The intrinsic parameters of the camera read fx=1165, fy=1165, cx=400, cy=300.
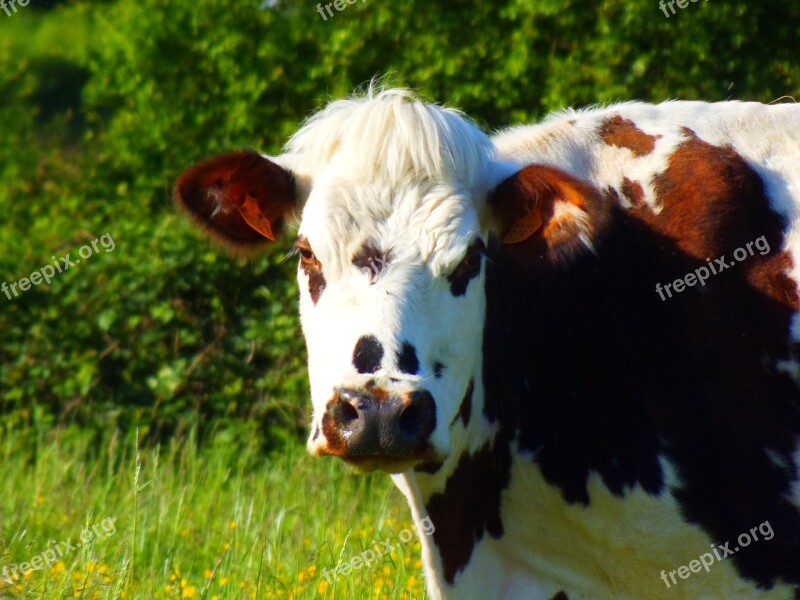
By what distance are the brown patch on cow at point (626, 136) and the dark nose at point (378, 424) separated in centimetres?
128

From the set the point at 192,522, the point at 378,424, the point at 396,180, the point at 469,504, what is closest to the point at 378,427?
the point at 378,424

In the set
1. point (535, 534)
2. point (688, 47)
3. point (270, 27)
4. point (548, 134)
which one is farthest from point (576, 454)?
point (270, 27)

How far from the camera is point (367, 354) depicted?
3125 mm

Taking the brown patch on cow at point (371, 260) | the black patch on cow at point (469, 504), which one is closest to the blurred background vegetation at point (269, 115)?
the black patch on cow at point (469, 504)

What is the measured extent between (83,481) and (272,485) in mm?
1045

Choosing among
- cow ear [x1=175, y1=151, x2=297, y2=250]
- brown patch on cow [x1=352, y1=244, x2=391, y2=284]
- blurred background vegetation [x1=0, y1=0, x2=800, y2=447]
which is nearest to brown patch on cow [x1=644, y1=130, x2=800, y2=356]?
brown patch on cow [x1=352, y1=244, x2=391, y2=284]

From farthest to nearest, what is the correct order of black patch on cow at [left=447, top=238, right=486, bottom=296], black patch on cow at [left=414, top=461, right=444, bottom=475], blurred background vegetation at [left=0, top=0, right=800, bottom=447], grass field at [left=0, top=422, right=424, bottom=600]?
1. blurred background vegetation at [left=0, top=0, right=800, bottom=447]
2. grass field at [left=0, top=422, right=424, bottom=600]
3. black patch on cow at [left=414, top=461, right=444, bottom=475]
4. black patch on cow at [left=447, top=238, right=486, bottom=296]

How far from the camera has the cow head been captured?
10.2 feet

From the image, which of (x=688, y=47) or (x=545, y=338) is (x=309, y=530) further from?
(x=688, y=47)

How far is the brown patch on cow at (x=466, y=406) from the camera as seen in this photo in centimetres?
358

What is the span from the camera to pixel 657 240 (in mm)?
3742

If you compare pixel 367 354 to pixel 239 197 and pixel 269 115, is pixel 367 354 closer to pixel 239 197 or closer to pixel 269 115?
pixel 239 197

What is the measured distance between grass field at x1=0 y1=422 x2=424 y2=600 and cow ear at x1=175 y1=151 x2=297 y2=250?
100 cm

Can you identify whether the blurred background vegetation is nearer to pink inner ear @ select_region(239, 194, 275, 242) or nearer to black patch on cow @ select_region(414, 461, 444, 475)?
pink inner ear @ select_region(239, 194, 275, 242)
